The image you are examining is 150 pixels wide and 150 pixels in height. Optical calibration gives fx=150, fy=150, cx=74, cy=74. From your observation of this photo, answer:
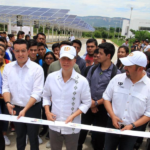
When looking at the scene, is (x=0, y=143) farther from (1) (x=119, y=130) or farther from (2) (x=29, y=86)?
(1) (x=119, y=130)

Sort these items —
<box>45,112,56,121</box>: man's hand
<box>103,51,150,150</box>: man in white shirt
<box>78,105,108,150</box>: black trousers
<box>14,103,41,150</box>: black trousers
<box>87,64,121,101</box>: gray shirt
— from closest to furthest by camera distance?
<box>103,51,150,150</box>: man in white shirt → <box>45,112,56,121</box>: man's hand → <box>14,103,41,150</box>: black trousers → <box>87,64,121,101</box>: gray shirt → <box>78,105,108,150</box>: black trousers

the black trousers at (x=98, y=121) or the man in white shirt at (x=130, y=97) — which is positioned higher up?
the man in white shirt at (x=130, y=97)

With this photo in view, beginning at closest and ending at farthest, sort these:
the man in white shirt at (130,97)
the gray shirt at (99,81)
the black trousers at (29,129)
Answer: the man in white shirt at (130,97) < the black trousers at (29,129) < the gray shirt at (99,81)

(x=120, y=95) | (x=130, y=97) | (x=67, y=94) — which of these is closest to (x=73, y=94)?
(x=67, y=94)

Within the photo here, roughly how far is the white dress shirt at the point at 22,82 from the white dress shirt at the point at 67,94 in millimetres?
312

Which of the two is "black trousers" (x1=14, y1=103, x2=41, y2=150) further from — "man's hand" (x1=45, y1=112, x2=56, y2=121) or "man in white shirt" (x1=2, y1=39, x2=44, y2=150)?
"man's hand" (x1=45, y1=112, x2=56, y2=121)

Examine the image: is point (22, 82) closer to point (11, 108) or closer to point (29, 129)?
point (11, 108)

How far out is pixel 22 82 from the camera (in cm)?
229

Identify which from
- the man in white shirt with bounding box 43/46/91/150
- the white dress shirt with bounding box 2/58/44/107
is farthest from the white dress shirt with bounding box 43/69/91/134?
the white dress shirt with bounding box 2/58/44/107

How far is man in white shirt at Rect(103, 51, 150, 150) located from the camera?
189 centimetres

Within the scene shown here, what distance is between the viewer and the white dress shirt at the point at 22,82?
229cm

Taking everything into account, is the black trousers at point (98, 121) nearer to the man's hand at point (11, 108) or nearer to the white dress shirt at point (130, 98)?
the white dress shirt at point (130, 98)

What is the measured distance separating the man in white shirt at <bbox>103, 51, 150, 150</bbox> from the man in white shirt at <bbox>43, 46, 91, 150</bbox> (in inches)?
15.9

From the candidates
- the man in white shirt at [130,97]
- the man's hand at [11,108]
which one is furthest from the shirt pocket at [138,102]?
the man's hand at [11,108]
